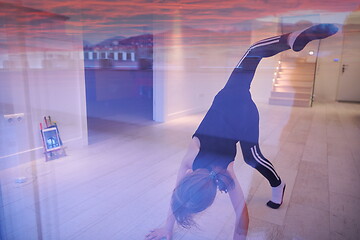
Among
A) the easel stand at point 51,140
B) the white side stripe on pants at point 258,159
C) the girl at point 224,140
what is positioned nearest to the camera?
the girl at point 224,140

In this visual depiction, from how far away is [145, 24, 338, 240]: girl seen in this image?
1.02 meters

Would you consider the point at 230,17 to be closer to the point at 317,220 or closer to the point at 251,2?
the point at 251,2

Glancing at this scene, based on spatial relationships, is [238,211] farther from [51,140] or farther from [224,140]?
[51,140]

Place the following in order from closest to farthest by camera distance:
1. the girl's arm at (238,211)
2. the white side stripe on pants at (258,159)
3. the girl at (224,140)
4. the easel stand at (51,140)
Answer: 1. the girl at (224,140)
2. the girl's arm at (238,211)
3. the white side stripe on pants at (258,159)
4. the easel stand at (51,140)

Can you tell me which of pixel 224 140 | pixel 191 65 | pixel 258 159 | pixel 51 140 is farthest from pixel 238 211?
pixel 51 140

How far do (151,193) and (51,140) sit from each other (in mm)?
1054

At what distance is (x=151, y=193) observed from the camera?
59.5 inches

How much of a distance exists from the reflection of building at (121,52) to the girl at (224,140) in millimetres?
628

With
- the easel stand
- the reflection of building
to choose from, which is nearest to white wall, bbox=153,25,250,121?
the reflection of building

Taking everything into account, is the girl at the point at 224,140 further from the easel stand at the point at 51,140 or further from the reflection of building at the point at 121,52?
the easel stand at the point at 51,140

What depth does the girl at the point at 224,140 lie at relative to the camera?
102 cm

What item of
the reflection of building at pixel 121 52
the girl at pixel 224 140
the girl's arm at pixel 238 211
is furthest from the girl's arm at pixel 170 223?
the reflection of building at pixel 121 52

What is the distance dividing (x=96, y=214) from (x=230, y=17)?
135 centimetres

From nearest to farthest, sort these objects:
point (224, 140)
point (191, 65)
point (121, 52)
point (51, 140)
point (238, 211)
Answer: point (224, 140), point (238, 211), point (121, 52), point (51, 140), point (191, 65)
